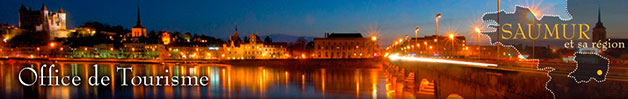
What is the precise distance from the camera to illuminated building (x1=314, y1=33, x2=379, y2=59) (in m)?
134

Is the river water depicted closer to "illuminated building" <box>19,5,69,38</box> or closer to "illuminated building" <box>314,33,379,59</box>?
"illuminated building" <box>314,33,379,59</box>

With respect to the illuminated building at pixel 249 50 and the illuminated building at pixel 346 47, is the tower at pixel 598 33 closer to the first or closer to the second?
the illuminated building at pixel 346 47

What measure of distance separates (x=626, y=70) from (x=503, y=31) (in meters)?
4.10

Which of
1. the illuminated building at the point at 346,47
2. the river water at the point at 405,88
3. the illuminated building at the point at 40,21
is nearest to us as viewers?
the river water at the point at 405,88

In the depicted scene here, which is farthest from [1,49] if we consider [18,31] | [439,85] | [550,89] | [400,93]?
[550,89]

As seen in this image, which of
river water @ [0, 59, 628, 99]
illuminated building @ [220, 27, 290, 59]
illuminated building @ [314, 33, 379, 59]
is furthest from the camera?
illuminated building @ [220, 27, 290, 59]

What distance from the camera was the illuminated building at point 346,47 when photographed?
13412cm

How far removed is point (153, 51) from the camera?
163125mm

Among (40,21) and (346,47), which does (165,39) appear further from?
(346,47)

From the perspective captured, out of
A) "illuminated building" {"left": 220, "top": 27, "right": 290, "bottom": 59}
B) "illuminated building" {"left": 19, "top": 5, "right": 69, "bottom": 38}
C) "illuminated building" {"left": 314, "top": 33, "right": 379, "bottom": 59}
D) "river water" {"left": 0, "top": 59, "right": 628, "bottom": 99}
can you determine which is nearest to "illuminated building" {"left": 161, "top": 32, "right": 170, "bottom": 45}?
"illuminated building" {"left": 220, "top": 27, "right": 290, "bottom": 59}

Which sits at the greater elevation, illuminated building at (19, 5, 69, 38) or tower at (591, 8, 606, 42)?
illuminated building at (19, 5, 69, 38)

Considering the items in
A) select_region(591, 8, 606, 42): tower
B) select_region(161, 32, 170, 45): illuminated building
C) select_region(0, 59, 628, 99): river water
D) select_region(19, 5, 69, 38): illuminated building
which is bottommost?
select_region(0, 59, 628, 99): river water

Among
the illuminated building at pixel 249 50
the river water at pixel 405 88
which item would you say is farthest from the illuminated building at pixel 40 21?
the river water at pixel 405 88

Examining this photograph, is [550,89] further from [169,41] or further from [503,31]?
[169,41]
